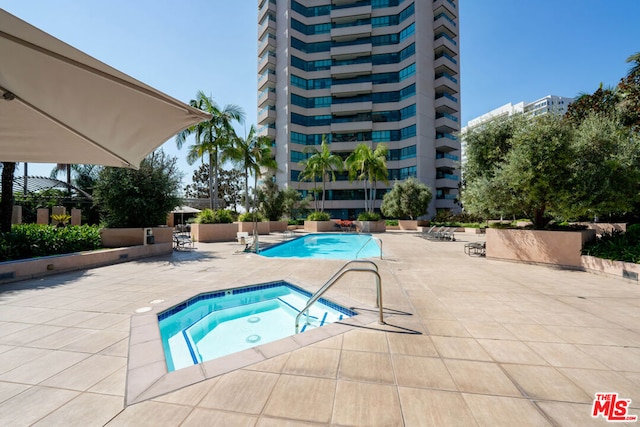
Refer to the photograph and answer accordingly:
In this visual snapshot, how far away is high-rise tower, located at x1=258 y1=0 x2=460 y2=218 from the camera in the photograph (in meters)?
36.1

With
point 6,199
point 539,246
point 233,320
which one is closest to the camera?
point 233,320

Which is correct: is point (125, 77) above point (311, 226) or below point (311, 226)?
above

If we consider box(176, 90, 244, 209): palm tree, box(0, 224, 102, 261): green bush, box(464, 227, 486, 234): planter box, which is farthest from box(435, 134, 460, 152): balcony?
box(0, 224, 102, 261): green bush

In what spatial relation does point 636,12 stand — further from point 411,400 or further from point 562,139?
point 411,400

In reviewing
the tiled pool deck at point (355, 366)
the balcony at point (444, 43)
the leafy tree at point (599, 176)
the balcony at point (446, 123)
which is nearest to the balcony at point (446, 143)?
the balcony at point (446, 123)

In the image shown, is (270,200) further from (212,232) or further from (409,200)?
(409,200)

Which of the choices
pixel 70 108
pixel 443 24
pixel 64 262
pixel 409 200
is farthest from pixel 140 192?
pixel 443 24

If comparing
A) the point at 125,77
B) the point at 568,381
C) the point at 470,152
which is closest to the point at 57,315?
the point at 125,77

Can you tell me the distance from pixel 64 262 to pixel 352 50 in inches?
1678

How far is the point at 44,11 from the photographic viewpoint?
425 centimetres

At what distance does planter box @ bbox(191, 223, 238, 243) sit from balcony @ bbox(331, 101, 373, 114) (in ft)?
95.3

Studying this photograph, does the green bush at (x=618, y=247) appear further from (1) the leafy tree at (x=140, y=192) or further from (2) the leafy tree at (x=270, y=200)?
(2) the leafy tree at (x=270, y=200)

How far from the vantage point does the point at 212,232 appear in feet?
55.9

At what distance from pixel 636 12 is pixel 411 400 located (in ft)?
65.6
